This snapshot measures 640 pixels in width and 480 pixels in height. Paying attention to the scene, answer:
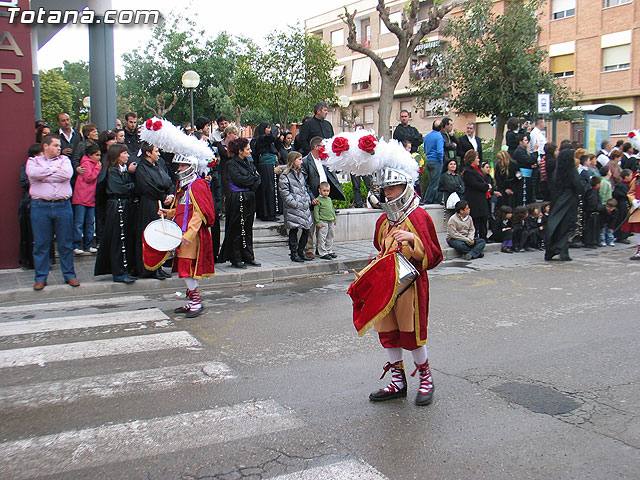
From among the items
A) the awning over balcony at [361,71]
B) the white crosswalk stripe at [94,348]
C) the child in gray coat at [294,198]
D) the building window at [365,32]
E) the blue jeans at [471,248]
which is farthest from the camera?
the awning over balcony at [361,71]

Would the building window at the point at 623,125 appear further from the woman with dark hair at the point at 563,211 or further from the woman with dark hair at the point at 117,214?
the woman with dark hair at the point at 117,214

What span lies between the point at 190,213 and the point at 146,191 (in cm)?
187

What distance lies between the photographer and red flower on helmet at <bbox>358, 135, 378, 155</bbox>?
4.73 m

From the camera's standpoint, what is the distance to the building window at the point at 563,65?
35.9 m

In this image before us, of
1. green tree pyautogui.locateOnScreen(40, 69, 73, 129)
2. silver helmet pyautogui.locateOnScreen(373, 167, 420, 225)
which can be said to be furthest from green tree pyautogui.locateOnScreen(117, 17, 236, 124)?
silver helmet pyautogui.locateOnScreen(373, 167, 420, 225)

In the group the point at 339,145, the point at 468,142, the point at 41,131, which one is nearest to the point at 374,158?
the point at 339,145

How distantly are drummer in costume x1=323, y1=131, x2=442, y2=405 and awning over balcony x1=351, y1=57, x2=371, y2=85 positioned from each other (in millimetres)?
46050

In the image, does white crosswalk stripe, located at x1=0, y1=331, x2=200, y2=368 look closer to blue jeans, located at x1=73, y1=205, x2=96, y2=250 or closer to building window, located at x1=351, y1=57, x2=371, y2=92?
blue jeans, located at x1=73, y1=205, x2=96, y2=250

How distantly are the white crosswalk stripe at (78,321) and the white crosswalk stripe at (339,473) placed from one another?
13.1 feet

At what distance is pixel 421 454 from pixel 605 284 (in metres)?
6.50

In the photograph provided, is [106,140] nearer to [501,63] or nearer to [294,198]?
[294,198]

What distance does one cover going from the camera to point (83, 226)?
1062cm

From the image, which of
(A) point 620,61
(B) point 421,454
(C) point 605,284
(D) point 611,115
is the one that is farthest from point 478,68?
(B) point 421,454

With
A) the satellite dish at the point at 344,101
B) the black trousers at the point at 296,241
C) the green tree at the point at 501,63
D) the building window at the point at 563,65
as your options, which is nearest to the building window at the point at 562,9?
the building window at the point at 563,65
